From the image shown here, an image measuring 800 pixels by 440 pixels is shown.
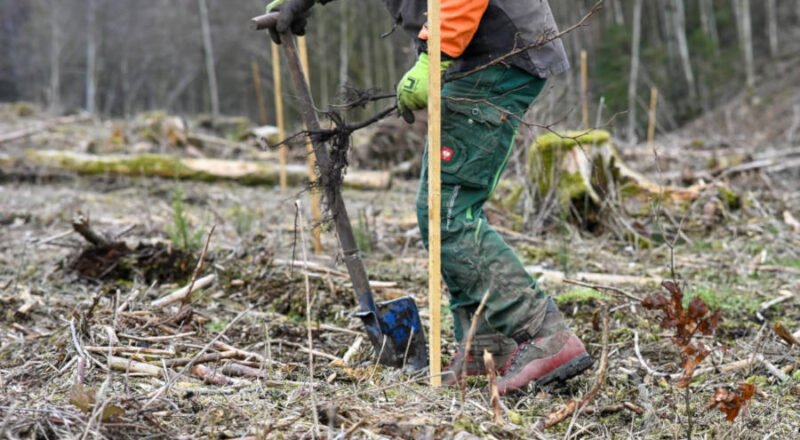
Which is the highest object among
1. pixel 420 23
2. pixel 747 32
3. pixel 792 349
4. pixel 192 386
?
pixel 747 32

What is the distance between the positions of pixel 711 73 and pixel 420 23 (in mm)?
26042

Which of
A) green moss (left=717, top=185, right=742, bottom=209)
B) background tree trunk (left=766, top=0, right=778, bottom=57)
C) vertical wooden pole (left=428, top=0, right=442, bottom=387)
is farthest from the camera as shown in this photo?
background tree trunk (left=766, top=0, right=778, bottom=57)

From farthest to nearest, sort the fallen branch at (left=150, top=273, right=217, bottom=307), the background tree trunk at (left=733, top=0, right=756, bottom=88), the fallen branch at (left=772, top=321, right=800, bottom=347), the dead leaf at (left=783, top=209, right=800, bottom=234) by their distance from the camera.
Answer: the background tree trunk at (left=733, top=0, right=756, bottom=88) < the dead leaf at (left=783, top=209, right=800, bottom=234) < the fallen branch at (left=150, top=273, right=217, bottom=307) < the fallen branch at (left=772, top=321, right=800, bottom=347)

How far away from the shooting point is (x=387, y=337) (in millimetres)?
3002

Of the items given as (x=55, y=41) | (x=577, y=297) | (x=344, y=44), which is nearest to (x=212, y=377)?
(x=577, y=297)

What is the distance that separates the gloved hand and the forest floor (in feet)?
3.06

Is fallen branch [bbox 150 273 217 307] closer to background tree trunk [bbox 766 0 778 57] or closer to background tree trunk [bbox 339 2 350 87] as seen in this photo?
background tree trunk [bbox 339 2 350 87]

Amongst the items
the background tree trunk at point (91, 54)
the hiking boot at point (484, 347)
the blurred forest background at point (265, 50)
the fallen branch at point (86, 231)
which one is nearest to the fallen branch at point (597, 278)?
the hiking boot at point (484, 347)

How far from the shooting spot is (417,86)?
259 centimetres

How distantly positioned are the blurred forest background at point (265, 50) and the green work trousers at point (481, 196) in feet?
69.6

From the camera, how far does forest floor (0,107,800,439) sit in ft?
6.83

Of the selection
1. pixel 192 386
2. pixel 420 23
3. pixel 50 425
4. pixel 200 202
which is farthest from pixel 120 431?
pixel 200 202

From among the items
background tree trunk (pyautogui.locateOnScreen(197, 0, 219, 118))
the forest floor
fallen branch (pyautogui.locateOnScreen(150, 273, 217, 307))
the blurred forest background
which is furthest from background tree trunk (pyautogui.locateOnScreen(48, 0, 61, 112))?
fallen branch (pyautogui.locateOnScreen(150, 273, 217, 307))

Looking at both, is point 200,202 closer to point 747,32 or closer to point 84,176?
point 84,176
